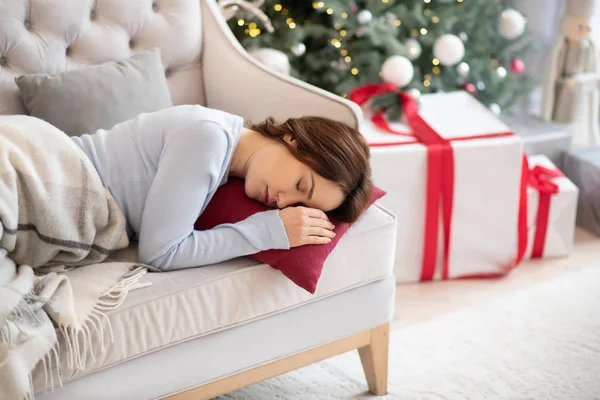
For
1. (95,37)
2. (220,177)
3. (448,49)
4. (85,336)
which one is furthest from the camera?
(448,49)

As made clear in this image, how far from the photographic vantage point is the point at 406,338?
208 cm

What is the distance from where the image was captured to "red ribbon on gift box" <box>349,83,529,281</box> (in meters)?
2.22

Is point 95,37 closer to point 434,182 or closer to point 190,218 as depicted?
point 190,218

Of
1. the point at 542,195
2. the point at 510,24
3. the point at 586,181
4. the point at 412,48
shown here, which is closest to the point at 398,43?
the point at 412,48

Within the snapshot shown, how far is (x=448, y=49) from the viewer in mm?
2570

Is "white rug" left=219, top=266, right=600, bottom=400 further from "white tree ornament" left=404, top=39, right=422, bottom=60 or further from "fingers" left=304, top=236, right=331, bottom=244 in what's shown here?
"white tree ornament" left=404, top=39, right=422, bottom=60

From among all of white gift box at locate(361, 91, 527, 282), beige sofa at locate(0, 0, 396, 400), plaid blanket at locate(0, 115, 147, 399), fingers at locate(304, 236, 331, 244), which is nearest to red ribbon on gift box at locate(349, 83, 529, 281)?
white gift box at locate(361, 91, 527, 282)

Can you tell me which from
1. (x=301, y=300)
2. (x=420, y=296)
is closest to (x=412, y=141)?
(x=420, y=296)

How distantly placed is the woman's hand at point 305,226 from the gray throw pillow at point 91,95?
1.76ft

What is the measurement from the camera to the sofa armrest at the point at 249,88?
187 centimetres

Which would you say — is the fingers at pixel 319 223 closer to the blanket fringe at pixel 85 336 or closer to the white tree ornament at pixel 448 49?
the blanket fringe at pixel 85 336

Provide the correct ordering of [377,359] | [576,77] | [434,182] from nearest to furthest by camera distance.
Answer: [377,359] < [434,182] < [576,77]

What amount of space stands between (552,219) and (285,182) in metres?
1.22

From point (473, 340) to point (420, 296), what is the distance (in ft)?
0.86
